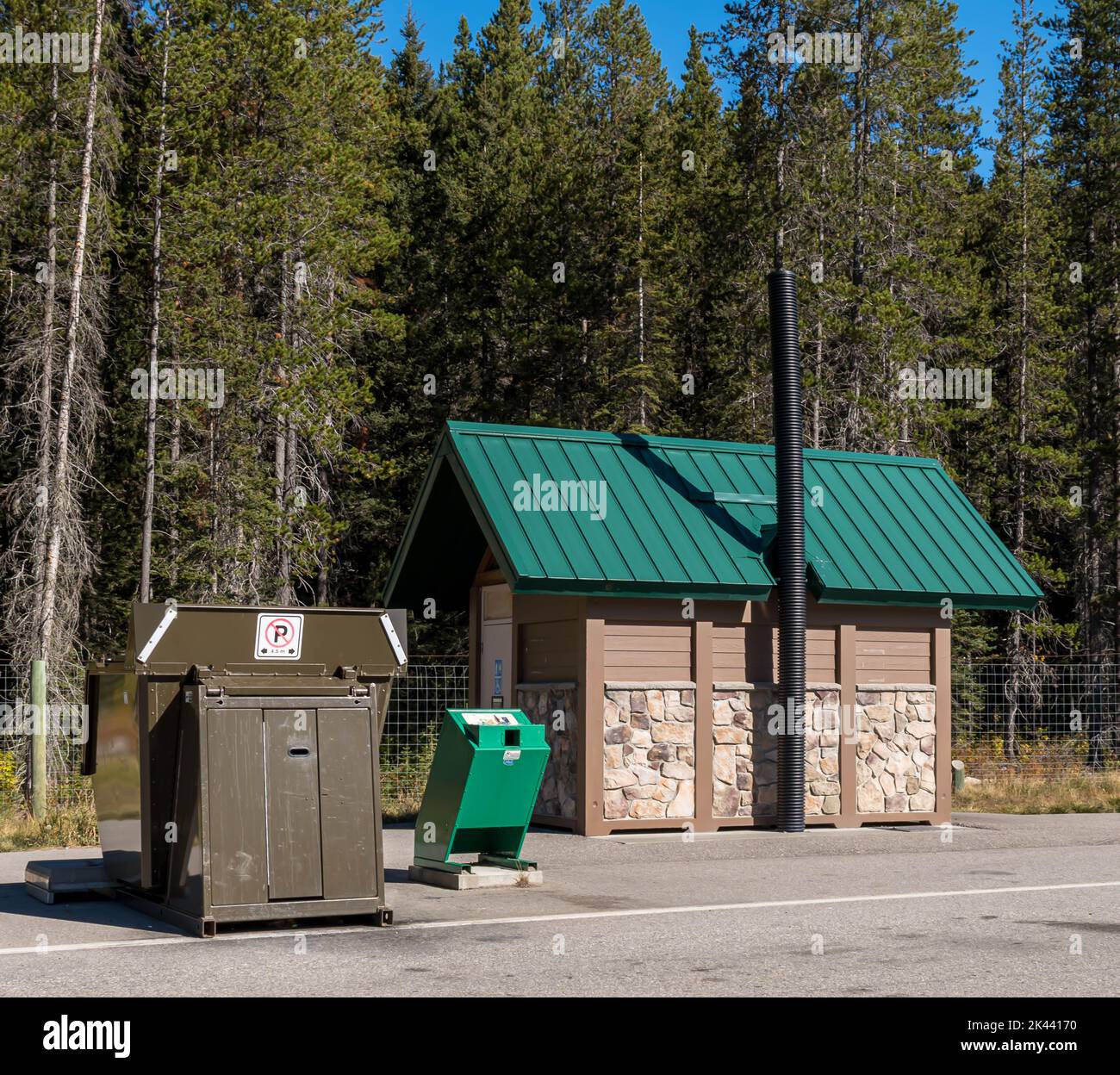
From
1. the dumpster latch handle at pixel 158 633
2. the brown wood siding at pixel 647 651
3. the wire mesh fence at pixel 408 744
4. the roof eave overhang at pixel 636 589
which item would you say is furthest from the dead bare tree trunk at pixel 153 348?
the dumpster latch handle at pixel 158 633

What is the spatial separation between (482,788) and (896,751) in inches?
284

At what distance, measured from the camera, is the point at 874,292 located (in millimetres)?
31844

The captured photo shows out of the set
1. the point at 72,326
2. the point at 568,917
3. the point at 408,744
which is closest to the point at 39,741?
the point at 408,744

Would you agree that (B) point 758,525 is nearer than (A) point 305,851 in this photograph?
No

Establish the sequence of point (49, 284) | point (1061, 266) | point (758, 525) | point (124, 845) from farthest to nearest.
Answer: point (1061, 266) < point (49, 284) < point (758, 525) < point (124, 845)

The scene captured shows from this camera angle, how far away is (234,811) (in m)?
9.01

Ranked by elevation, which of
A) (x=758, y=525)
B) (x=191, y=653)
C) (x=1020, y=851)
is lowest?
(x=1020, y=851)

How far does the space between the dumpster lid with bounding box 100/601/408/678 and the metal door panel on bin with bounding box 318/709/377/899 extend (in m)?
0.42

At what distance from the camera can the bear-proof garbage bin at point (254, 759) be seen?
9.02 metres

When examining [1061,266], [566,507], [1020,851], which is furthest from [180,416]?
[1061,266]

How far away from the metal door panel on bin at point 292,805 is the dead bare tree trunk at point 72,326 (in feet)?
55.3

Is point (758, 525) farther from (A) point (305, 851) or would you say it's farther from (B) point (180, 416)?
(B) point (180, 416)

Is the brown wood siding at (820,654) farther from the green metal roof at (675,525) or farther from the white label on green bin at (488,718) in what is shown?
the white label on green bin at (488,718)

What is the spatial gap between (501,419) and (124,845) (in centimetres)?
2737
